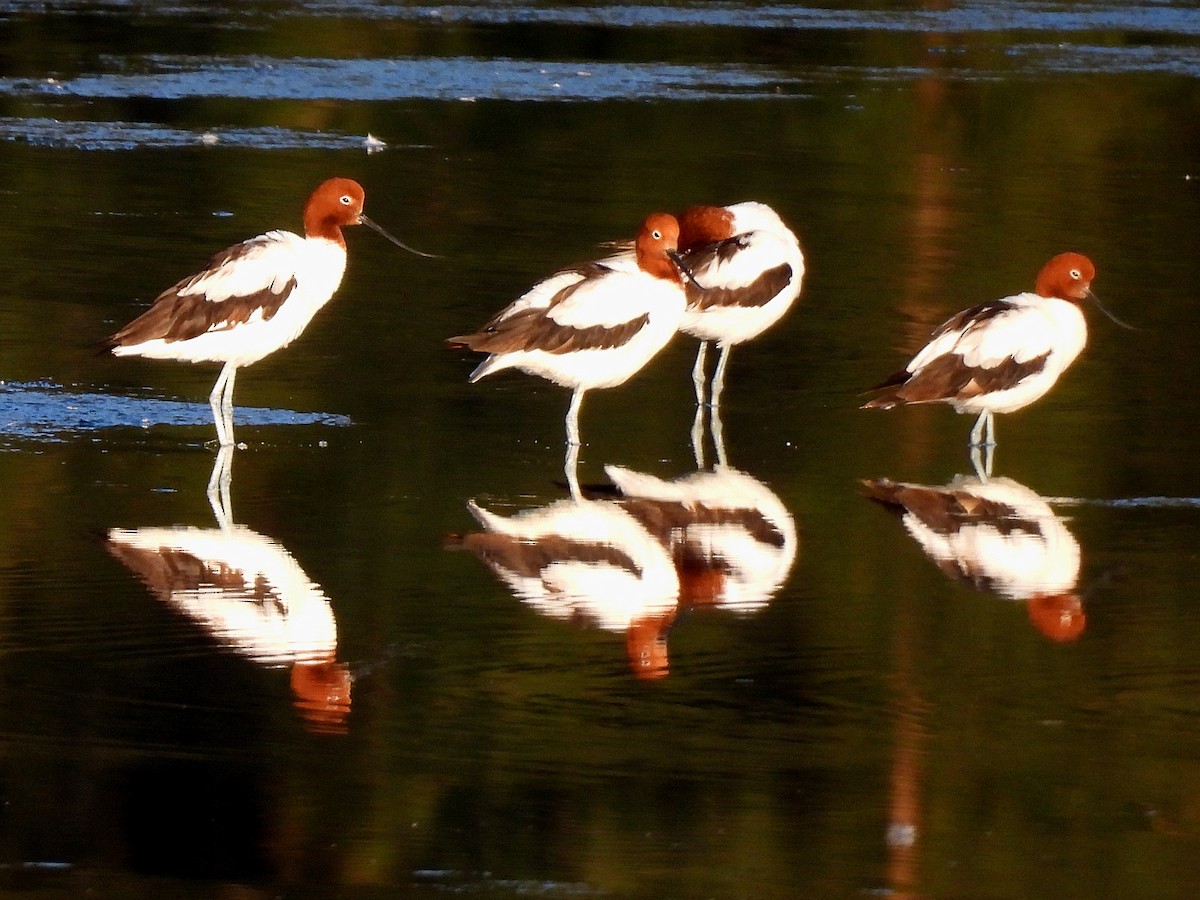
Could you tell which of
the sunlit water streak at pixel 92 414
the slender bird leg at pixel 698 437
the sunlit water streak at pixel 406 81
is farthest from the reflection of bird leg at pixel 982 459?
the sunlit water streak at pixel 406 81

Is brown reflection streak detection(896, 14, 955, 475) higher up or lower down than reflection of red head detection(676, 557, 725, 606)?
higher up

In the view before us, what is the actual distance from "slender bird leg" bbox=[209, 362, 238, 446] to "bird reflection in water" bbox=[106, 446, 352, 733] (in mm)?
1080

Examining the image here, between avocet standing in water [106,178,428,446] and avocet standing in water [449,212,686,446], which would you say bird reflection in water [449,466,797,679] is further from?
avocet standing in water [106,178,428,446]

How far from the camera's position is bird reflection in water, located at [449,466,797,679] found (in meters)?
8.07

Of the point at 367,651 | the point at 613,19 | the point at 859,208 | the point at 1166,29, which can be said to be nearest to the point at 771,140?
the point at 859,208

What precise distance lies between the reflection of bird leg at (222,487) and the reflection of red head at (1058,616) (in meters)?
3.04

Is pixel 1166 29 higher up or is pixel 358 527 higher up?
pixel 1166 29

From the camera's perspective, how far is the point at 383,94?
22.9 m

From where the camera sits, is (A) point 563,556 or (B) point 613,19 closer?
(A) point 563,556

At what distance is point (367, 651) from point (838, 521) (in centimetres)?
261

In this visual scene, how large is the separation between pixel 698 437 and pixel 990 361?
1.41 m

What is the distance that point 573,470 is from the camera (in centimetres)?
1016

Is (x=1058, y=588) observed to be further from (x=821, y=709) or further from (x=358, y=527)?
(x=358, y=527)

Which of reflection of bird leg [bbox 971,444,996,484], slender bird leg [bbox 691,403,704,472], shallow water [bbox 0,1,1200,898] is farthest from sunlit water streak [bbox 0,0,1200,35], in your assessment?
reflection of bird leg [bbox 971,444,996,484]
